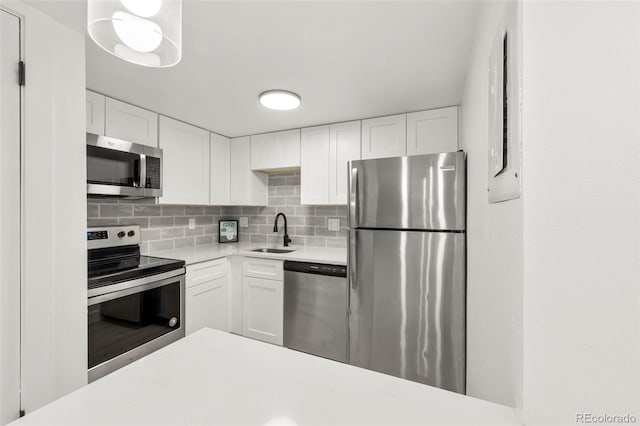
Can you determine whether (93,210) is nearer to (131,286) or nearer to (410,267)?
(131,286)

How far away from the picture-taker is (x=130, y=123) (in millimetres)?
2166

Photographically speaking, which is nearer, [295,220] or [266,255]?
[266,255]

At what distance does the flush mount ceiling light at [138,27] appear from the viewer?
0.60 meters

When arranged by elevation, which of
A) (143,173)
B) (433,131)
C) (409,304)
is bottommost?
(409,304)

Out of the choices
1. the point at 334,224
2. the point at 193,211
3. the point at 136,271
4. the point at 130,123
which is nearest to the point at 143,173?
the point at 130,123

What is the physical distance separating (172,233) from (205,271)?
73cm

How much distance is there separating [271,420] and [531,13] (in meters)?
0.83

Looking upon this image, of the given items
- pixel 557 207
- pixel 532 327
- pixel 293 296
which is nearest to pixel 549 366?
pixel 532 327

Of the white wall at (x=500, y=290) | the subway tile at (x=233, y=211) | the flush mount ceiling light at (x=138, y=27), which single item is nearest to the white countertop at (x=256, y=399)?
the white wall at (x=500, y=290)

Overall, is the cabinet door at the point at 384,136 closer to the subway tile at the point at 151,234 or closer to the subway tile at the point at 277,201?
the subway tile at the point at 277,201

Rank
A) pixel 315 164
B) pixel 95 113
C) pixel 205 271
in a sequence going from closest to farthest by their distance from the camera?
1. pixel 95 113
2. pixel 205 271
3. pixel 315 164

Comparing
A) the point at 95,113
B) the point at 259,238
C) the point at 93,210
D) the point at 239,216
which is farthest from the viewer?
the point at 239,216

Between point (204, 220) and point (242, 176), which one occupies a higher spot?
point (242, 176)

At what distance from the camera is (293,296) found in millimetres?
2465
